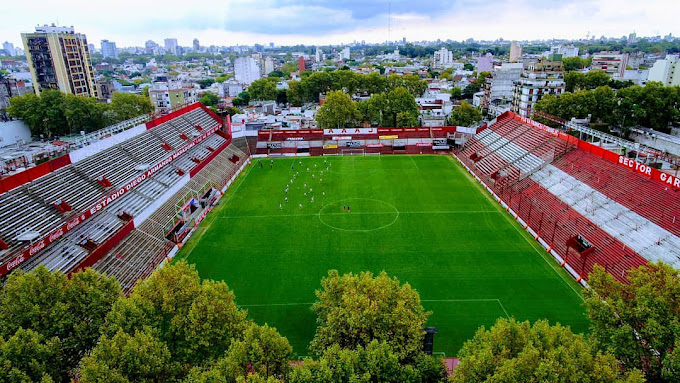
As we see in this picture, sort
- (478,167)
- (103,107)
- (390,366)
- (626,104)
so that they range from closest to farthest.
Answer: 1. (390,366)
2. (478,167)
3. (626,104)
4. (103,107)

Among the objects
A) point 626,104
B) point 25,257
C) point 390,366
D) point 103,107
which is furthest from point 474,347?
point 103,107

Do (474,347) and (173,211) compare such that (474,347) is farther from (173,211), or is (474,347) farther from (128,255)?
(173,211)

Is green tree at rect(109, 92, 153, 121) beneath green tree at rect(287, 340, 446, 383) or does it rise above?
above

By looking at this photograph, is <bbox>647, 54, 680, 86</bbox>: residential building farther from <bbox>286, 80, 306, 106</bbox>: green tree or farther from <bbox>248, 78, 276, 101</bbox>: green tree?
<bbox>248, 78, 276, 101</bbox>: green tree

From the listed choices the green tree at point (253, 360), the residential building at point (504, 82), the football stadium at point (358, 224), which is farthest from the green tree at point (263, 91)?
the green tree at point (253, 360)

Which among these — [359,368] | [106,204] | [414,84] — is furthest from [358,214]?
[414,84]

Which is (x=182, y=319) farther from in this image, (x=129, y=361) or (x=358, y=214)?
(x=358, y=214)

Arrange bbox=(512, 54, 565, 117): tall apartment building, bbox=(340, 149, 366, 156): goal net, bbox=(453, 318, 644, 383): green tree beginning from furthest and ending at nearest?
bbox=(512, 54, 565, 117): tall apartment building, bbox=(340, 149, 366, 156): goal net, bbox=(453, 318, 644, 383): green tree

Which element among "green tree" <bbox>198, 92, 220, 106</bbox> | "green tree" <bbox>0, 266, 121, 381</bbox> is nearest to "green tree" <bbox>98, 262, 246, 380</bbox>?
"green tree" <bbox>0, 266, 121, 381</bbox>
